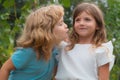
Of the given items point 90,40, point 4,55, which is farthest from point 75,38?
point 4,55

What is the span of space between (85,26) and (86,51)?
16 centimetres

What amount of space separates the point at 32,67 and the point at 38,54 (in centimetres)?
9

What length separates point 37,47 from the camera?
2936 mm

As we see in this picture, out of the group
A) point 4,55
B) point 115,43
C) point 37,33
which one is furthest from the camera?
point 115,43

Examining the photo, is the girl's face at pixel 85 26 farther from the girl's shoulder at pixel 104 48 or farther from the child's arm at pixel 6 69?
the child's arm at pixel 6 69

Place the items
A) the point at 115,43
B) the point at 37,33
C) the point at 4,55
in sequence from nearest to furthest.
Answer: the point at 37,33 < the point at 4,55 < the point at 115,43

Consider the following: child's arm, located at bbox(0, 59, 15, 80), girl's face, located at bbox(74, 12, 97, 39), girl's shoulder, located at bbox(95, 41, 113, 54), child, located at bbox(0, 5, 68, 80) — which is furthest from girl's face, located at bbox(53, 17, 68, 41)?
child's arm, located at bbox(0, 59, 15, 80)

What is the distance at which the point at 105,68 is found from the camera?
2977mm

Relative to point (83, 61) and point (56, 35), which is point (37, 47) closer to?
point (56, 35)

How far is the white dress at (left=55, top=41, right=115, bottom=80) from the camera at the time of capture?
116 inches

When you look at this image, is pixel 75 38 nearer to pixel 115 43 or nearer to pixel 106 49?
pixel 106 49

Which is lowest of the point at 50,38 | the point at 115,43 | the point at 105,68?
the point at 115,43

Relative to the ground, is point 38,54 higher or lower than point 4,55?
higher

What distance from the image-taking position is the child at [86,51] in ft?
9.73
